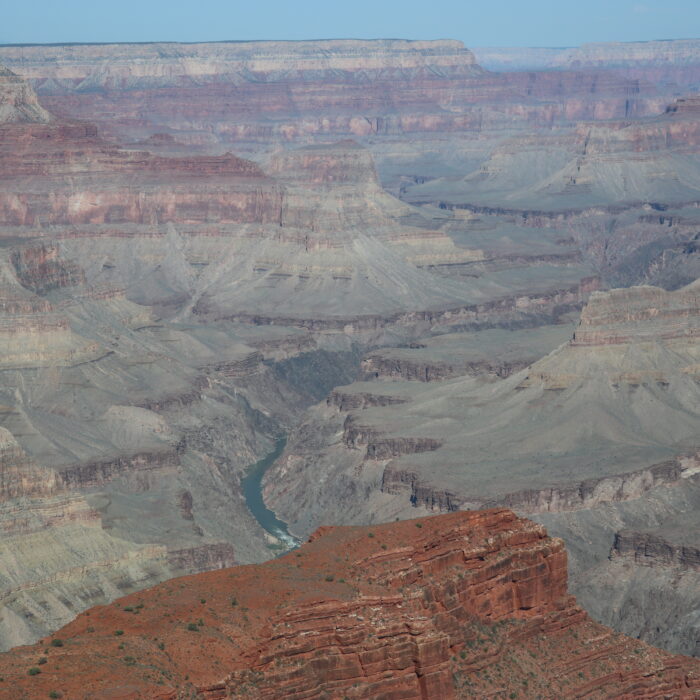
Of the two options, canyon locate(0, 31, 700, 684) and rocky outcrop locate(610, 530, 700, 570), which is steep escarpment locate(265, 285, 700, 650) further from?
rocky outcrop locate(610, 530, 700, 570)

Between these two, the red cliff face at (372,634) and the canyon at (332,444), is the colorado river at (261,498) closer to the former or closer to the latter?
the canyon at (332,444)

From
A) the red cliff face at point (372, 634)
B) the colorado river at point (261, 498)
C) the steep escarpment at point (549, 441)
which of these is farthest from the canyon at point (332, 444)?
the colorado river at point (261, 498)

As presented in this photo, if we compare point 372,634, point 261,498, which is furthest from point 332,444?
point 372,634

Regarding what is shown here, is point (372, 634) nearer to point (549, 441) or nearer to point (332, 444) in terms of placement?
point (549, 441)

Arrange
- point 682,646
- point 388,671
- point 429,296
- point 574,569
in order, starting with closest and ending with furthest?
point 388,671
point 682,646
point 574,569
point 429,296

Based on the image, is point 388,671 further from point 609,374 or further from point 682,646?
point 609,374

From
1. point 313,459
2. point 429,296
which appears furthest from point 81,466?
point 429,296
